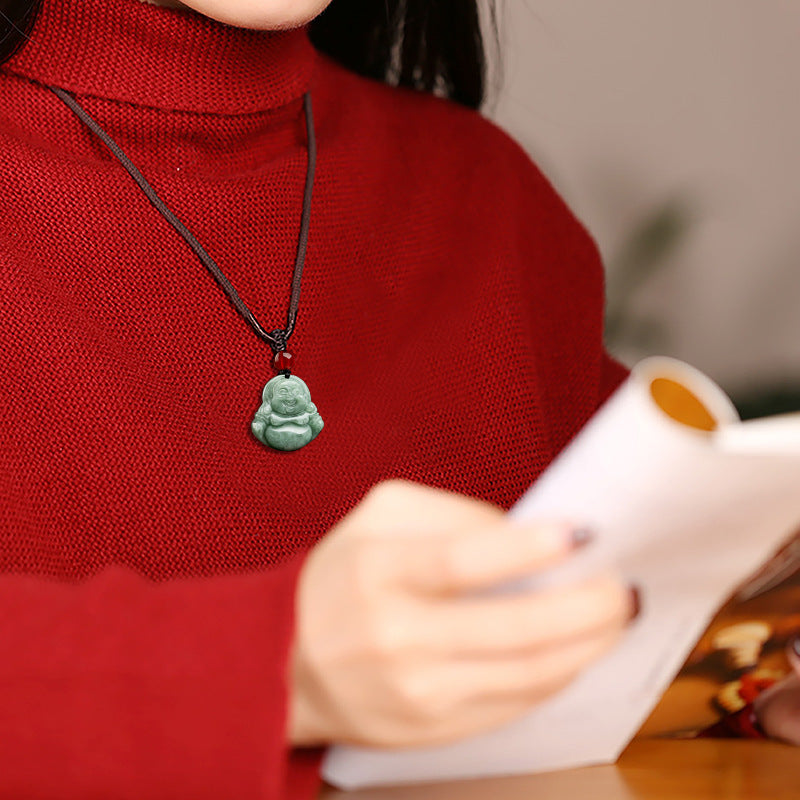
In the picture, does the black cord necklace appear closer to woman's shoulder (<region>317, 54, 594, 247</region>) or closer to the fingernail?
woman's shoulder (<region>317, 54, 594, 247</region>)

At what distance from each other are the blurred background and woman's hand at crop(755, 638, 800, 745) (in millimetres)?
1098

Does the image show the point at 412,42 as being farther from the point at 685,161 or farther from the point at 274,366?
the point at 685,161

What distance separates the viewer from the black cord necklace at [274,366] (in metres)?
0.78

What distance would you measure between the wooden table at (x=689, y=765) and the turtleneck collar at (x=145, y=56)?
521 mm

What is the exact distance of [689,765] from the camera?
1.96 feet

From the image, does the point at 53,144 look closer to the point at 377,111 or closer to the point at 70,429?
the point at 70,429

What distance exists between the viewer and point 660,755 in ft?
1.99

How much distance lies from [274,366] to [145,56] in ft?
→ 0.80

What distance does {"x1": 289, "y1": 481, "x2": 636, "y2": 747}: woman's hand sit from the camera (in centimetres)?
43

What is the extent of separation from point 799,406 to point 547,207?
81 cm

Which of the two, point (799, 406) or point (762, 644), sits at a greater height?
point (762, 644)

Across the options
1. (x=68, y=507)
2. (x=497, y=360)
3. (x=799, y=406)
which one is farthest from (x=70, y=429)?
(x=799, y=406)

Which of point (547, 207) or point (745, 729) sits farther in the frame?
point (547, 207)

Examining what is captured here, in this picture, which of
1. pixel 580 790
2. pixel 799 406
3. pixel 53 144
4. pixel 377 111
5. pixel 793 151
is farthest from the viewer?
pixel 793 151
